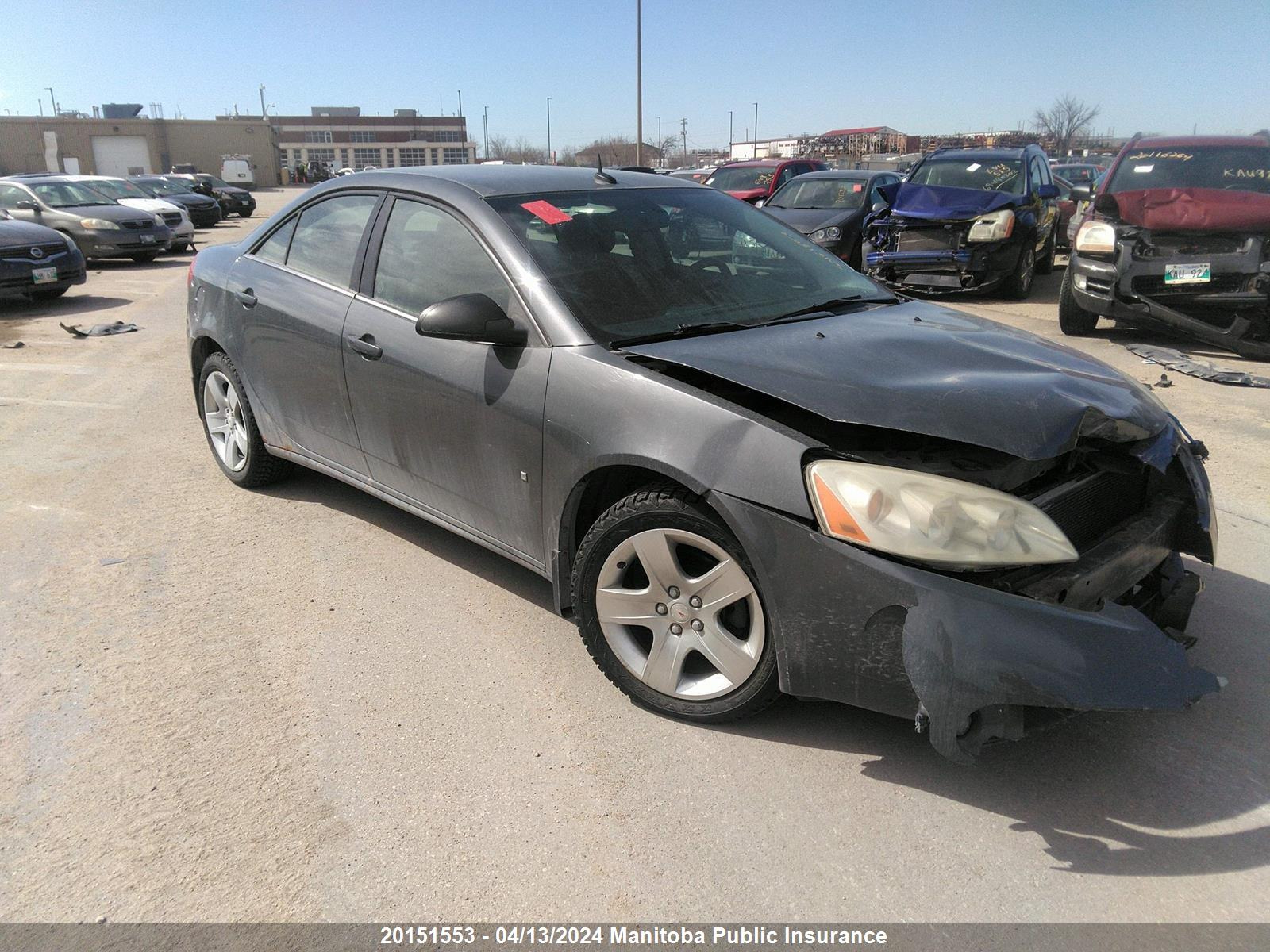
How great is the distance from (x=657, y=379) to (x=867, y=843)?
140 cm

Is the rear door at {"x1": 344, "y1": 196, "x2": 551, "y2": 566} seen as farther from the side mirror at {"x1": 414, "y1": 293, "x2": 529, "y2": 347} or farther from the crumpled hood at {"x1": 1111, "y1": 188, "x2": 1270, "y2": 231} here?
the crumpled hood at {"x1": 1111, "y1": 188, "x2": 1270, "y2": 231}

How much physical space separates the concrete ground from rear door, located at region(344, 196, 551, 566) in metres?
0.48

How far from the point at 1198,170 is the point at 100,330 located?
1119cm

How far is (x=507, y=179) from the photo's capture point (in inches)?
147

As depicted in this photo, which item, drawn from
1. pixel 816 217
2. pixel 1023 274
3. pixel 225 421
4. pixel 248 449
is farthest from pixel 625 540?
pixel 816 217

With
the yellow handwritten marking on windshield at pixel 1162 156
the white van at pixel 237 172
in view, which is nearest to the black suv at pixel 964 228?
the yellow handwritten marking on windshield at pixel 1162 156

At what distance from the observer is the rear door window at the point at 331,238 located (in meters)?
3.93

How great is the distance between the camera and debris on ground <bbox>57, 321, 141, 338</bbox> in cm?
980

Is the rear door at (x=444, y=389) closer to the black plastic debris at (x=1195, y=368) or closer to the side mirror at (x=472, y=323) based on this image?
the side mirror at (x=472, y=323)

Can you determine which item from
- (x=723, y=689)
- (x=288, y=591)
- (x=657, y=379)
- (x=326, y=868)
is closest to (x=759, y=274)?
(x=657, y=379)

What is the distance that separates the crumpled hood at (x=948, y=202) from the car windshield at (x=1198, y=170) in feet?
5.90

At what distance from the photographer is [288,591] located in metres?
3.81

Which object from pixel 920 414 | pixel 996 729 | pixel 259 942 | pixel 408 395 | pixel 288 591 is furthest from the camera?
pixel 288 591

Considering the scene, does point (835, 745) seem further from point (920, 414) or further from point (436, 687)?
point (436, 687)
